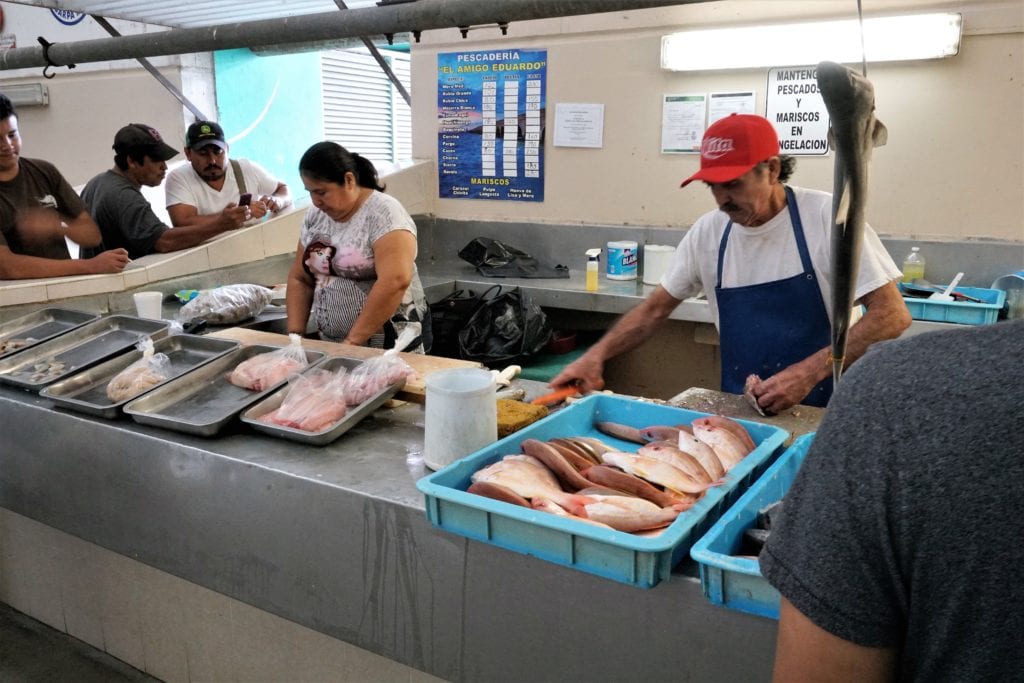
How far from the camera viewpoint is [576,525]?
4.65 ft

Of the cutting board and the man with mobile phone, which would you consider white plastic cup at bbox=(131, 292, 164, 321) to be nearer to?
the cutting board

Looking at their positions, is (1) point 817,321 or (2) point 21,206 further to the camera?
(2) point 21,206

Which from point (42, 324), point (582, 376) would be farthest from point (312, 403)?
point (42, 324)

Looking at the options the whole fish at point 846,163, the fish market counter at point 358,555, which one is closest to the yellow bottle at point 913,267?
the fish market counter at point 358,555

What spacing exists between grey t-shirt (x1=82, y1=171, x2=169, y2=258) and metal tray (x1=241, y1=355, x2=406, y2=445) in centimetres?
246

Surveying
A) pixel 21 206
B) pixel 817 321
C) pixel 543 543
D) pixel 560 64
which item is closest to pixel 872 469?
pixel 543 543

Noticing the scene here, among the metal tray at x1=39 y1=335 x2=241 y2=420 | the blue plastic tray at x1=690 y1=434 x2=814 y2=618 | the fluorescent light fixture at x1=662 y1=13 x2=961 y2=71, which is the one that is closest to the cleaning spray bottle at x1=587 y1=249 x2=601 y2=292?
the fluorescent light fixture at x1=662 y1=13 x2=961 y2=71

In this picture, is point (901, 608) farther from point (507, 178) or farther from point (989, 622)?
point (507, 178)

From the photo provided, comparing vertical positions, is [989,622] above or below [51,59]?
below

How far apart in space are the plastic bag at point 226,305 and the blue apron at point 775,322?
2330mm

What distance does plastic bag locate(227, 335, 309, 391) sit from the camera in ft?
7.88

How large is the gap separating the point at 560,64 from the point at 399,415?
347 centimetres

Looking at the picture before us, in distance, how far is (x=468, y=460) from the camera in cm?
168

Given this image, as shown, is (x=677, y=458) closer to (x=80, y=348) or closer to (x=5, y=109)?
(x=80, y=348)
